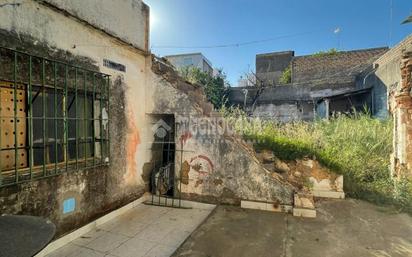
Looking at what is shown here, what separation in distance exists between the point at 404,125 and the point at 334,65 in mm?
16546

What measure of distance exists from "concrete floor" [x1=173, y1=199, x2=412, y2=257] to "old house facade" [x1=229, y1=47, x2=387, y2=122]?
9.38m

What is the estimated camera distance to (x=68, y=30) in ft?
11.9

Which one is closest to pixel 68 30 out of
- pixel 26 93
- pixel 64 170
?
pixel 26 93

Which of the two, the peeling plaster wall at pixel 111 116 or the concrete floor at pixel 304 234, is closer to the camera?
the peeling plaster wall at pixel 111 116

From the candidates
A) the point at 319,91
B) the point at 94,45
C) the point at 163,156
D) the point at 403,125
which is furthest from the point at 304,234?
the point at 319,91

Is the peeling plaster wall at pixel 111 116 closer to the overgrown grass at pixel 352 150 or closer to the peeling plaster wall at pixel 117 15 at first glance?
the peeling plaster wall at pixel 117 15

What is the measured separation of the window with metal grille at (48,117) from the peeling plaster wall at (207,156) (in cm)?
141

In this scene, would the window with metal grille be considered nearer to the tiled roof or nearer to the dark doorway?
the dark doorway

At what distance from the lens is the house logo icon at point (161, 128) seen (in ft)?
19.2

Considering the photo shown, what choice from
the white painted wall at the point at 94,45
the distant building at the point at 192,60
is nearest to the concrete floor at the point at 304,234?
the white painted wall at the point at 94,45

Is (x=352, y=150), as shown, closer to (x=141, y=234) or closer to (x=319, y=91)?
(x=141, y=234)

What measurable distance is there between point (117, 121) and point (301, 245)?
3759 millimetres

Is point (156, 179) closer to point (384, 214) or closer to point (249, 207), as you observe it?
point (249, 207)

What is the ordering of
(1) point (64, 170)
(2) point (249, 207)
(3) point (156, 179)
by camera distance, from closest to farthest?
(1) point (64, 170) < (2) point (249, 207) < (3) point (156, 179)
